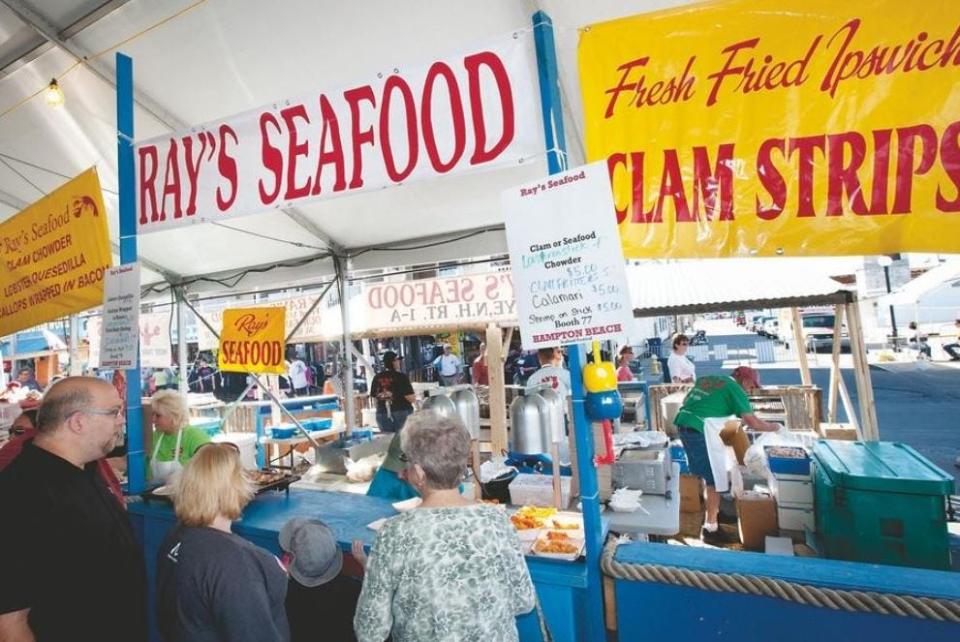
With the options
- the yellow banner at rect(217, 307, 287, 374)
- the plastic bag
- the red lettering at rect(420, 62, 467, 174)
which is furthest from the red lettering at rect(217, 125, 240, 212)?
the plastic bag

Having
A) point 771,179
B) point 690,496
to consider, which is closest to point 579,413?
point 771,179

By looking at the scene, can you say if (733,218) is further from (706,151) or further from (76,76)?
(76,76)

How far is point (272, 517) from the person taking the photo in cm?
313

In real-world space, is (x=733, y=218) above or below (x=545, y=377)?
above

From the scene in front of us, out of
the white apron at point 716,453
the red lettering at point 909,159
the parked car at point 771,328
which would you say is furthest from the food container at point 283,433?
the parked car at point 771,328

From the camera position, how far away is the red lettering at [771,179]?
2.03 meters

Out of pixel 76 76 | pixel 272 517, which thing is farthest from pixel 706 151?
pixel 76 76

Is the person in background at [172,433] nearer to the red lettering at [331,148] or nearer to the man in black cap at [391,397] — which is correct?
the red lettering at [331,148]

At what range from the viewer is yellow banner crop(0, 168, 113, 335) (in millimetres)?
3750

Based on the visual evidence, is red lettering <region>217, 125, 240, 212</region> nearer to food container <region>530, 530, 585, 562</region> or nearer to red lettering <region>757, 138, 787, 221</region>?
food container <region>530, 530, 585, 562</region>

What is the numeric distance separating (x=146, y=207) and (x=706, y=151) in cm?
371

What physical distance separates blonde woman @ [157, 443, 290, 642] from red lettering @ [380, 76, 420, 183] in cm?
171

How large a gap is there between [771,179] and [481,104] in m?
1.36

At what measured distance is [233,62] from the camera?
4.47m
